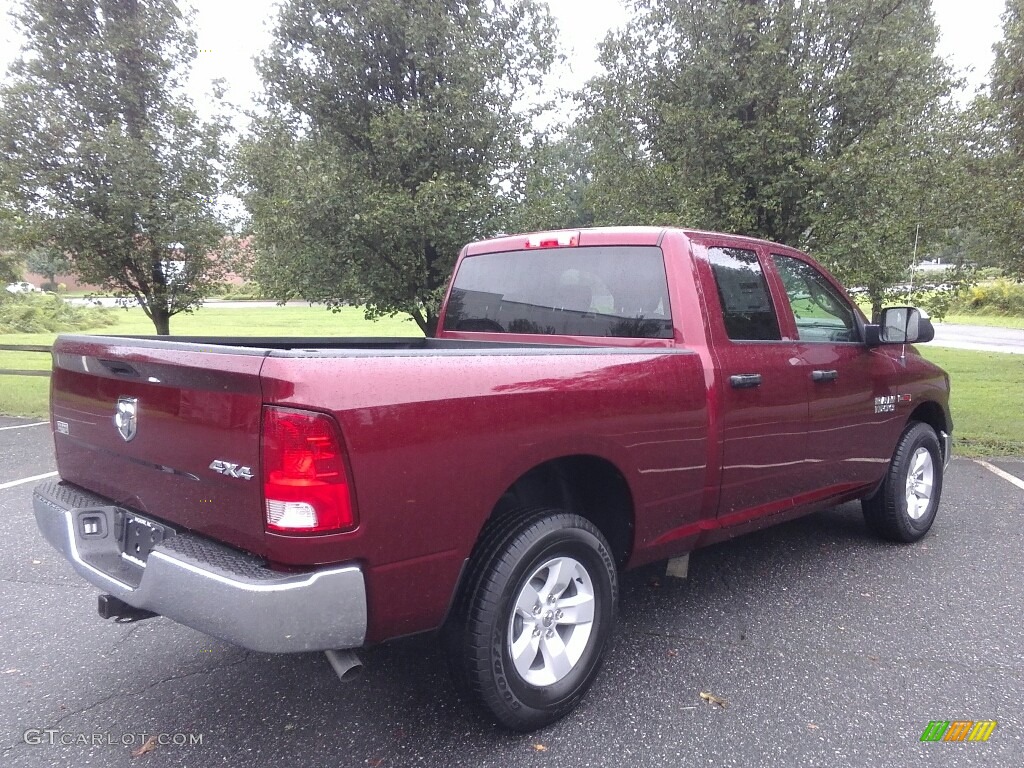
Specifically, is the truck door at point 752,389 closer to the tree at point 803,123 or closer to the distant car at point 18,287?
the tree at point 803,123

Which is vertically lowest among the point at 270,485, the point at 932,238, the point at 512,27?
the point at 270,485

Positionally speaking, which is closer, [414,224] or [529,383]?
[529,383]

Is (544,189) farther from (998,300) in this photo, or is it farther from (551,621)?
(998,300)

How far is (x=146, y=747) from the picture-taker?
255 cm

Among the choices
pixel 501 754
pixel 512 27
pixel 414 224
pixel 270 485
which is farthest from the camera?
pixel 512 27

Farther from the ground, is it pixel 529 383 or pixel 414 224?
pixel 414 224

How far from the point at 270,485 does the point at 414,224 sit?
19.9 ft

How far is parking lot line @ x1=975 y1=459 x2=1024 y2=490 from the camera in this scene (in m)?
6.36

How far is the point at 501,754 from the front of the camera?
252 centimetres

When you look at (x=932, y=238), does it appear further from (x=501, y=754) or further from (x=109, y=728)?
(x=109, y=728)

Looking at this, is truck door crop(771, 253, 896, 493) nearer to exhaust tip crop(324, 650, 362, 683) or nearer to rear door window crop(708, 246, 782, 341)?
rear door window crop(708, 246, 782, 341)

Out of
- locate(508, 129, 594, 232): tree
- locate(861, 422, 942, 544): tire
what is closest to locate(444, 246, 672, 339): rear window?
locate(861, 422, 942, 544): tire

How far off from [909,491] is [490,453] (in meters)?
3.52

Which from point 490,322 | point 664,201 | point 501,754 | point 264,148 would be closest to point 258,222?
point 264,148
